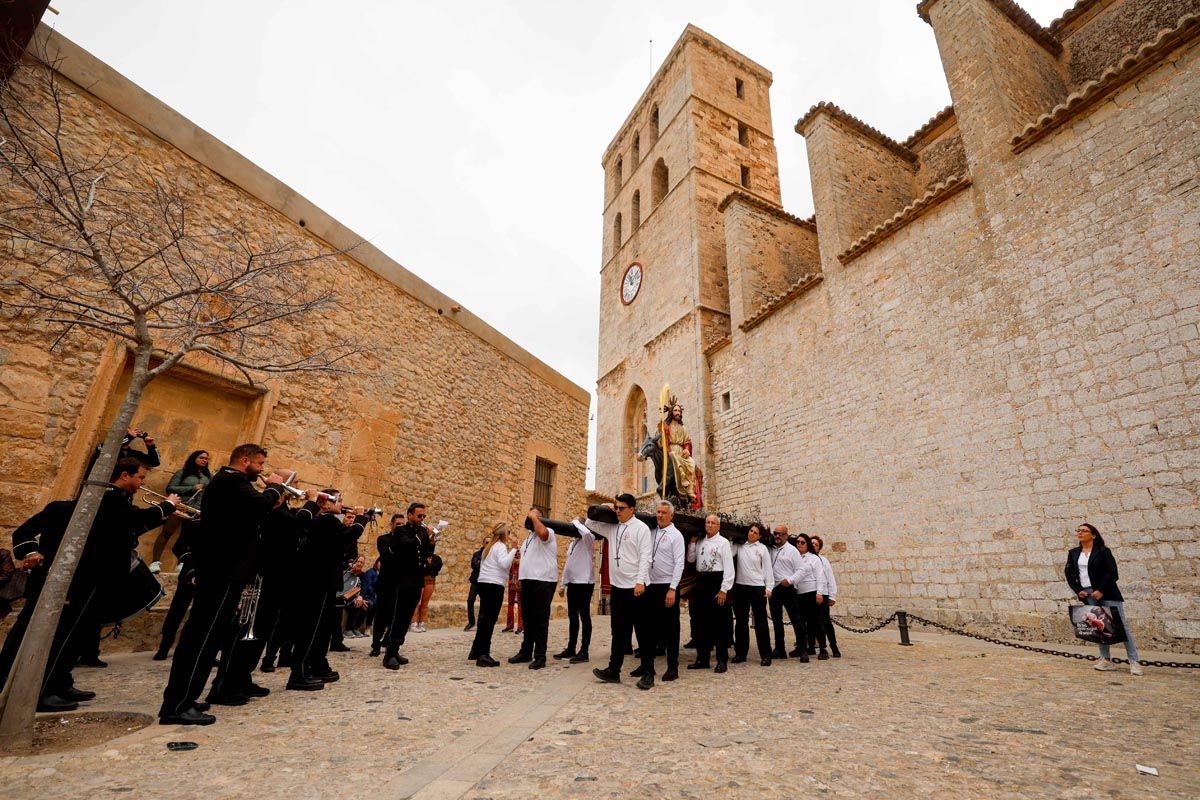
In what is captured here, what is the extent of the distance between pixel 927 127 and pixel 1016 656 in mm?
13120

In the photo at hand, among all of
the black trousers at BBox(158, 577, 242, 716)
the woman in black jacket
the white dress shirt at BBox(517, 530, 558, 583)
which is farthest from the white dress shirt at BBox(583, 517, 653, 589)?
the woman in black jacket

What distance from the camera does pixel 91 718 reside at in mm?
3152

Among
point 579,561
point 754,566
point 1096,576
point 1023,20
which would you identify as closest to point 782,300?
point 1023,20

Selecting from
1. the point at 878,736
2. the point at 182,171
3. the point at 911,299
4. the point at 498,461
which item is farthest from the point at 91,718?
the point at 911,299

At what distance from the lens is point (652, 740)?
2.97 m

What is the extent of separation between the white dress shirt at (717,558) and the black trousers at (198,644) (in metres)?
4.24

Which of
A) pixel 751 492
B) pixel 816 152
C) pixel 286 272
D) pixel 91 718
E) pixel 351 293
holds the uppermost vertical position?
pixel 816 152

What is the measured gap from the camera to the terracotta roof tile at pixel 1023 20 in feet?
33.2

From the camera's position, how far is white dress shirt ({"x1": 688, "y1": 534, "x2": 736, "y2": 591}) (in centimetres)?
554

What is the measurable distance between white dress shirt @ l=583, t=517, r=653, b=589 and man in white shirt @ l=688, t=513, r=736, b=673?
102cm

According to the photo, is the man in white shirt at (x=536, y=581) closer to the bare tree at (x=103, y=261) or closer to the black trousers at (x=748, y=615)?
the black trousers at (x=748, y=615)

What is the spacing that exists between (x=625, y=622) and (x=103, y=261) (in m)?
4.85

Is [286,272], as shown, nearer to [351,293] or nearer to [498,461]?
[351,293]

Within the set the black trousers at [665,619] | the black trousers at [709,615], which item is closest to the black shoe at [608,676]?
the black trousers at [665,619]
